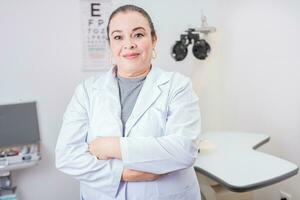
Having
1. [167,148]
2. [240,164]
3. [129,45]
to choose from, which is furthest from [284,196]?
[129,45]

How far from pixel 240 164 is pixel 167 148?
0.72 metres

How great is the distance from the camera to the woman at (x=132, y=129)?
1110 mm

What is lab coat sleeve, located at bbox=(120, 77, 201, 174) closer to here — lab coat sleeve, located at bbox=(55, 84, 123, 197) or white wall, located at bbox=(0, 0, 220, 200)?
lab coat sleeve, located at bbox=(55, 84, 123, 197)

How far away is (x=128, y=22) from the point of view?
1.18 metres

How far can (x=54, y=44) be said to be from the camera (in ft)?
6.39

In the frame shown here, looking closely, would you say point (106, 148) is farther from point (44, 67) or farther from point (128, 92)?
point (44, 67)

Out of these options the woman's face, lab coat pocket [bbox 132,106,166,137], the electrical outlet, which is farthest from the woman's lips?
the electrical outlet

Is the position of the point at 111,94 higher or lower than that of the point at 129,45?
lower

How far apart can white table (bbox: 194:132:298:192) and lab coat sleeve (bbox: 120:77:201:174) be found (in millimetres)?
436

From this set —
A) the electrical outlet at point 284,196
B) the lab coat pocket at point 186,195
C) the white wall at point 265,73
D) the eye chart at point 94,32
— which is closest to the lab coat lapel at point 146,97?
the lab coat pocket at point 186,195

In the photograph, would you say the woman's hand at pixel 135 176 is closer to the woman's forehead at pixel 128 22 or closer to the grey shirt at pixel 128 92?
the grey shirt at pixel 128 92

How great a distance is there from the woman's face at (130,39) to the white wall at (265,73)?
1.22 meters

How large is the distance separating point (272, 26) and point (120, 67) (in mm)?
1357

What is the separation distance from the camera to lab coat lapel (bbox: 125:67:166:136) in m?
1.17
